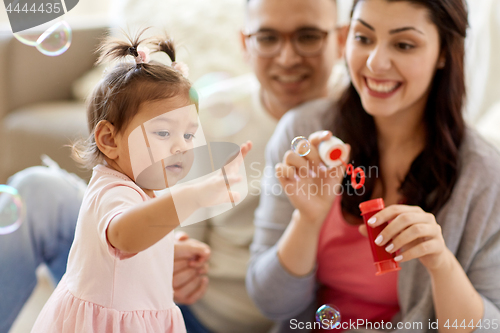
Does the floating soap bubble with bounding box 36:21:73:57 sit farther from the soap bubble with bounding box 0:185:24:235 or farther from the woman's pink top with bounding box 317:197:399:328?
the woman's pink top with bounding box 317:197:399:328

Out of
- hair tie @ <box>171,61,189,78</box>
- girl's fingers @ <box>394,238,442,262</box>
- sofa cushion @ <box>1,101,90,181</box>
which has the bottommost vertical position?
girl's fingers @ <box>394,238,442,262</box>

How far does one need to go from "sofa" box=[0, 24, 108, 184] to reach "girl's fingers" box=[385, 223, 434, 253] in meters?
0.42

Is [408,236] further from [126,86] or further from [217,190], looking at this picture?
[126,86]

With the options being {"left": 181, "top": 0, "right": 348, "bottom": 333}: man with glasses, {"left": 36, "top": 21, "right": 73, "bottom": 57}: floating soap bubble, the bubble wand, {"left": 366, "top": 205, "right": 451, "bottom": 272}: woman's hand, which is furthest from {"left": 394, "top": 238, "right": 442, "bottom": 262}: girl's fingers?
{"left": 36, "top": 21, "right": 73, "bottom": 57}: floating soap bubble

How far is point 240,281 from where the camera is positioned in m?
1.15

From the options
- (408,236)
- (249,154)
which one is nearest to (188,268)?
(249,154)

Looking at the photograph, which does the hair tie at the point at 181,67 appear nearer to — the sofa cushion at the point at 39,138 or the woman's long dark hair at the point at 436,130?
the sofa cushion at the point at 39,138

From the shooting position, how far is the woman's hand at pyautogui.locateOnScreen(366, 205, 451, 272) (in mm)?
579

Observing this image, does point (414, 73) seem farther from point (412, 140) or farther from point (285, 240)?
point (285, 240)

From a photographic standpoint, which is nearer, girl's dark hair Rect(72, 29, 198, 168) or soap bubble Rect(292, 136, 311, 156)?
girl's dark hair Rect(72, 29, 198, 168)

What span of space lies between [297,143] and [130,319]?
36 cm

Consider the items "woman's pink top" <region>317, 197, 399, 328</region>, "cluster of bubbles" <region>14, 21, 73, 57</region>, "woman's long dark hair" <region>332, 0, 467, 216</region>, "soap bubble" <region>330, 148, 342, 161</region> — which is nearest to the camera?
"cluster of bubbles" <region>14, 21, 73, 57</region>

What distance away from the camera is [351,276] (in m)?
0.95

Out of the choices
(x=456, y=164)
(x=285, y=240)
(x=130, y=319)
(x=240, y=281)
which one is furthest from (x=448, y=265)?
(x=240, y=281)
